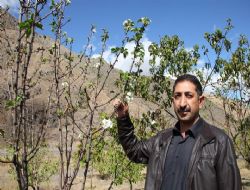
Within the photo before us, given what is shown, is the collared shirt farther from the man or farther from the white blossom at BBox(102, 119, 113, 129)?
the white blossom at BBox(102, 119, 113, 129)

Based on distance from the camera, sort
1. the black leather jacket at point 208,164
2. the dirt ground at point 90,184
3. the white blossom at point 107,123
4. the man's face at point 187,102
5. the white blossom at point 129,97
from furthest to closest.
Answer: the dirt ground at point 90,184
the white blossom at point 129,97
the white blossom at point 107,123
the man's face at point 187,102
the black leather jacket at point 208,164

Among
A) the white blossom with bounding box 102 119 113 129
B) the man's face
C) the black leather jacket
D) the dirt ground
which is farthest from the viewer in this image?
the dirt ground

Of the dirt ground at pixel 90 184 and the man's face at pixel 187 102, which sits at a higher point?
the man's face at pixel 187 102

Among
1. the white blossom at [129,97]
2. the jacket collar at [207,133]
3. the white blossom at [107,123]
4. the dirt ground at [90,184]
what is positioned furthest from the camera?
the dirt ground at [90,184]

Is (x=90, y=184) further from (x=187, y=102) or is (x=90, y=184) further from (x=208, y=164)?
(x=208, y=164)

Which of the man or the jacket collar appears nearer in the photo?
the man

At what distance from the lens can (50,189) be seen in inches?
1291

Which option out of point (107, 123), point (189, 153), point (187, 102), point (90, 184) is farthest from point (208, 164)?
point (90, 184)

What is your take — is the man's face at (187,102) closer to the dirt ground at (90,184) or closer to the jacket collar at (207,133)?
the jacket collar at (207,133)

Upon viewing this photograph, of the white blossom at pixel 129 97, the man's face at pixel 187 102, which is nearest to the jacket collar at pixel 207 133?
the man's face at pixel 187 102

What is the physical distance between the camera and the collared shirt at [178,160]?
3188 millimetres

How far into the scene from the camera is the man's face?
133 inches

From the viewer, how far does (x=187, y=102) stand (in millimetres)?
3361

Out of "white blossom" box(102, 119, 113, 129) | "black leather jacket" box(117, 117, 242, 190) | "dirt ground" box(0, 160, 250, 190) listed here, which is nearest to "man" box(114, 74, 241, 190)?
"black leather jacket" box(117, 117, 242, 190)
